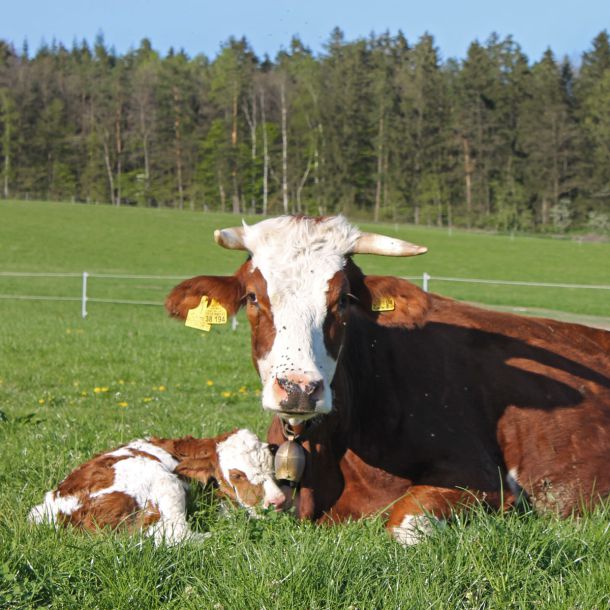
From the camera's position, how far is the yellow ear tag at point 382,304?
490 cm

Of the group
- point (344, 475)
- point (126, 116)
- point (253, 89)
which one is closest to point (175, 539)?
point (344, 475)

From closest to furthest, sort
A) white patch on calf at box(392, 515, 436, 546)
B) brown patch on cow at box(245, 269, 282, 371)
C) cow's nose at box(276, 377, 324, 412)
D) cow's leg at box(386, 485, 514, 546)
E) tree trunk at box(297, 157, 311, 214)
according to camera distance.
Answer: cow's nose at box(276, 377, 324, 412) → white patch on calf at box(392, 515, 436, 546) → cow's leg at box(386, 485, 514, 546) → brown patch on cow at box(245, 269, 282, 371) → tree trunk at box(297, 157, 311, 214)

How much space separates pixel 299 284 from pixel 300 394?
739 millimetres

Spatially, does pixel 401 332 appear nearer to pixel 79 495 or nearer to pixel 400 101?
pixel 79 495

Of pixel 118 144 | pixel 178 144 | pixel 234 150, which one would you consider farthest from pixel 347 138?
pixel 118 144

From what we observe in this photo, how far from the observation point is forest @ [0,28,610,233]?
86188 millimetres

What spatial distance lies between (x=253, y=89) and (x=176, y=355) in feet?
268

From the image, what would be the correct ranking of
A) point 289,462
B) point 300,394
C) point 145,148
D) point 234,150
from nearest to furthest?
1. point 300,394
2. point 289,462
3. point 234,150
4. point 145,148

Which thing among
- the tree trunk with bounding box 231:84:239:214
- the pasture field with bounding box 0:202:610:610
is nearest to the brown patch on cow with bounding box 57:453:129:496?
the pasture field with bounding box 0:202:610:610

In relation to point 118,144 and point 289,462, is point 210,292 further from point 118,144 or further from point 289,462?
point 118,144

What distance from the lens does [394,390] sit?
509 centimetres

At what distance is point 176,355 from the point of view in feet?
45.6

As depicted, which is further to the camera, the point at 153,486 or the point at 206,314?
the point at 206,314

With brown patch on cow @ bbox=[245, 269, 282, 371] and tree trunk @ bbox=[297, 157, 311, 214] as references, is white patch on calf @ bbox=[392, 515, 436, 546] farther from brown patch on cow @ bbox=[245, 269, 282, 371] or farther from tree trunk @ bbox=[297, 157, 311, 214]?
tree trunk @ bbox=[297, 157, 311, 214]
